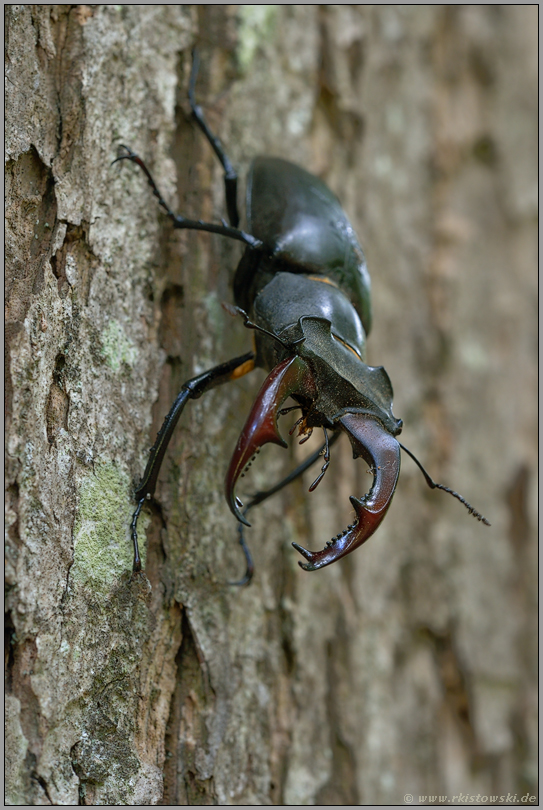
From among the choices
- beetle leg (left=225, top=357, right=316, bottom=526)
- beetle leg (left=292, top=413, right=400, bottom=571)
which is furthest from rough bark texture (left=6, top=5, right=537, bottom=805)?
beetle leg (left=292, top=413, right=400, bottom=571)

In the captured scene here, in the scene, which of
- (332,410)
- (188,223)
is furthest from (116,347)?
(332,410)

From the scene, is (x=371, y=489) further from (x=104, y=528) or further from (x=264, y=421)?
(x=104, y=528)

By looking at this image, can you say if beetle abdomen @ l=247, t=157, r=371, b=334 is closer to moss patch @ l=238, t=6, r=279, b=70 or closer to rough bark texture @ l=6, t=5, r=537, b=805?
rough bark texture @ l=6, t=5, r=537, b=805

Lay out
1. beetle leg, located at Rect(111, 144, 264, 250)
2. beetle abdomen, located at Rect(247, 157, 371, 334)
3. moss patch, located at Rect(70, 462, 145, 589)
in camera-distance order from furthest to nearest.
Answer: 1. beetle abdomen, located at Rect(247, 157, 371, 334)
2. beetle leg, located at Rect(111, 144, 264, 250)
3. moss patch, located at Rect(70, 462, 145, 589)

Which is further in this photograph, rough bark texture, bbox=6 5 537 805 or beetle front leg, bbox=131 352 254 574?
beetle front leg, bbox=131 352 254 574

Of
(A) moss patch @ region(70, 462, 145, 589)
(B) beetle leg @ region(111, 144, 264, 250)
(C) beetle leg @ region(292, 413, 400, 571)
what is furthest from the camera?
(B) beetle leg @ region(111, 144, 264, 250)

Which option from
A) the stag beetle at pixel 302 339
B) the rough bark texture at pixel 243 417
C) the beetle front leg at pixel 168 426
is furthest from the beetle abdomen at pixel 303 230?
the beetle front leg at pixel 168 426

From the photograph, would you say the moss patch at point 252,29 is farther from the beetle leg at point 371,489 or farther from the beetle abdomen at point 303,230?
the beetle leg at point 371,489

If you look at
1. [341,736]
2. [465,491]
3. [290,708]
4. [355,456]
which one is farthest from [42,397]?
[465,491]
